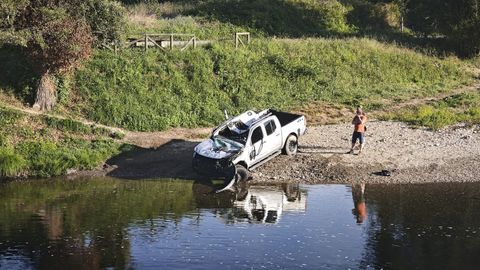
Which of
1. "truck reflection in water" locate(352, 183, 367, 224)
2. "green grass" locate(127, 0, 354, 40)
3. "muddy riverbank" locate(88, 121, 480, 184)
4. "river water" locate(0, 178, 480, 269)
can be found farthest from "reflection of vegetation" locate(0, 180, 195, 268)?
"green grass" locate(127, 0, 354, 40)

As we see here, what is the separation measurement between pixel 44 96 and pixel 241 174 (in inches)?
458

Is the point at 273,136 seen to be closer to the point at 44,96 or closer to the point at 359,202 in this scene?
the point at 359,202

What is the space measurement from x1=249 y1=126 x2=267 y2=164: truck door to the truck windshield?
0.53 metres

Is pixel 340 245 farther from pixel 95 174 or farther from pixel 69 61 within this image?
pixel 69 61

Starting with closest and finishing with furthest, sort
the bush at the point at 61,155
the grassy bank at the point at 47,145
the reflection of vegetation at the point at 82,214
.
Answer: the reflection of vegetation at the point at 82,214, the grassy bank at the point at 47,145, the bush at the point at 61,155

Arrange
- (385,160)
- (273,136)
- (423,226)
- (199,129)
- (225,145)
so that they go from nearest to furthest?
1. (423,226)
2. (225,145)
3. (273,136)
4. (385,160)
5. (199,129)

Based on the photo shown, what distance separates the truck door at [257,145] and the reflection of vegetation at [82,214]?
2.68 metres

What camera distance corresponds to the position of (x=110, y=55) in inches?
1446

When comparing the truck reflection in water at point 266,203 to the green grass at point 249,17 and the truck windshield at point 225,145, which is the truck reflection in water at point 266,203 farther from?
the green grass at point 249,17

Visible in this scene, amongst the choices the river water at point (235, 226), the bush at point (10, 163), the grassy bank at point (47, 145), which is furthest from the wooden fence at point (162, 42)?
the river water at point (235, 226)

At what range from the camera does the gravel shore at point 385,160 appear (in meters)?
27.6

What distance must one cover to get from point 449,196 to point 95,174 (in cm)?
Answer: 1373

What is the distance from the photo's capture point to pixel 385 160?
28984mm

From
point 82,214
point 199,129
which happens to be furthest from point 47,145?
point 199,129
